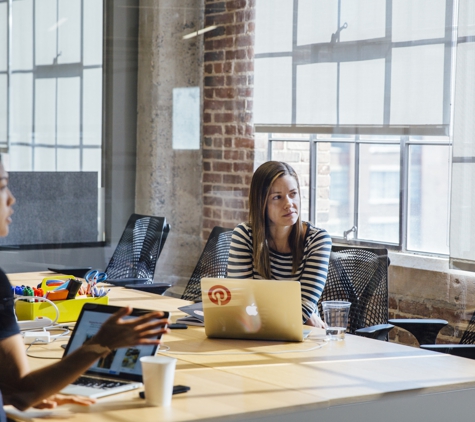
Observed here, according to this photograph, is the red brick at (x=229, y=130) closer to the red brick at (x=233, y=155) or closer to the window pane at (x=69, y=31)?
the red brick at (x=233, y=155)

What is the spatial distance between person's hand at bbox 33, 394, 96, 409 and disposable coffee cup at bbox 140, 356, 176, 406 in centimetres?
15

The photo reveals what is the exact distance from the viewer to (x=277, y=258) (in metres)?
3.49

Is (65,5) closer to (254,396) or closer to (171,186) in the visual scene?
(171,186)

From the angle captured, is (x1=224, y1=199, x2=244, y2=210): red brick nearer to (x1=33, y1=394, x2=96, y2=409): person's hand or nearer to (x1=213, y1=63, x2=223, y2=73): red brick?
(x1=213, y1=63, x2=223, y2=73): red brick

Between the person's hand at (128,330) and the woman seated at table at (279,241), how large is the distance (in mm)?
1503

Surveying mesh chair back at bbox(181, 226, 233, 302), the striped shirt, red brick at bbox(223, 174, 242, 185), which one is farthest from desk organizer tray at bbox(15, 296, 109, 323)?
red brick at bbox(223, 174, 242, 185)

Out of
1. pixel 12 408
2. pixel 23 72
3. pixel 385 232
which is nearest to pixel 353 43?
pixel 385 232

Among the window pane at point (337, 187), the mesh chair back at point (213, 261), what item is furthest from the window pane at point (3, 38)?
the window pane at point (337, 187)

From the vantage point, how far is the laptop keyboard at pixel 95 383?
210 centimetres

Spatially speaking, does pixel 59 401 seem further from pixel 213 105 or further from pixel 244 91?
pixel 213 105

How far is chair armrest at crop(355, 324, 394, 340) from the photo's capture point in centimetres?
314

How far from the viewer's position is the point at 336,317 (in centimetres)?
275

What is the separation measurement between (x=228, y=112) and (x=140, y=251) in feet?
4.09

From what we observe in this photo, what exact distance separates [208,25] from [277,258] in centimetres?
267
